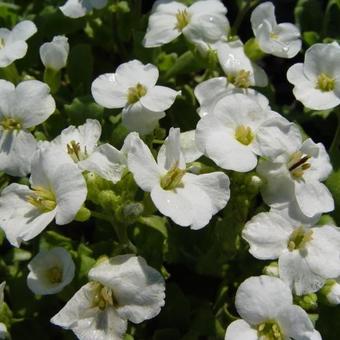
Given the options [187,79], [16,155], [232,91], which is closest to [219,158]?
[232,91]

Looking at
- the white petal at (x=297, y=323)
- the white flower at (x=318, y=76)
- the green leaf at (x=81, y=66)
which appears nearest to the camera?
the white petal at (x=297, y=323)

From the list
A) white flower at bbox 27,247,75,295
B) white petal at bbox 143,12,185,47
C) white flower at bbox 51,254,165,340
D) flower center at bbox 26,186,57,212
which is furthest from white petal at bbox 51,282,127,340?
white petal at bbox 143,12,185,47

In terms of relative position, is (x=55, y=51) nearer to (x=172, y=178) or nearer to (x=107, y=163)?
(x=107, y=163)

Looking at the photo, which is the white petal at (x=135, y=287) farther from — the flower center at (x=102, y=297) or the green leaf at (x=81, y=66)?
the green leaf at (x=81, y=66)

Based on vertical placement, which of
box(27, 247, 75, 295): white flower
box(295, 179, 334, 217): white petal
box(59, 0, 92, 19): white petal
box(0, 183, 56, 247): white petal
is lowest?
box(27, 247, 75, 295): white flower

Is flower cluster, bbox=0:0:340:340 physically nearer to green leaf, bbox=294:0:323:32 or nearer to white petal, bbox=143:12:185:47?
white petal, bbox=143:12:185:47

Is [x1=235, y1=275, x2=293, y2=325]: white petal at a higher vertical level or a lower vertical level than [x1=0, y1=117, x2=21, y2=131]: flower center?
lower

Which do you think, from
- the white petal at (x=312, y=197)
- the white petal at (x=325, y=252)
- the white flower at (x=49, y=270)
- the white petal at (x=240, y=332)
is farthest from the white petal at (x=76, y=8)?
the white petal at (x=240, y=332)
